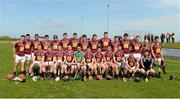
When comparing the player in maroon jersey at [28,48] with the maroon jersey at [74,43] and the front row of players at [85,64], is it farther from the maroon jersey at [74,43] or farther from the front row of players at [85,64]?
the maroon jersey at [74,43]

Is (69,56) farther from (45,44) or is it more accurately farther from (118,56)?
(118,56)

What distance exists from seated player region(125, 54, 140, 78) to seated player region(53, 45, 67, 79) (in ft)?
10.3

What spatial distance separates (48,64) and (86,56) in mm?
1949

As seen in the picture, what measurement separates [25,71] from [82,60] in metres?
3.56

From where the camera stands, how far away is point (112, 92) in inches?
680

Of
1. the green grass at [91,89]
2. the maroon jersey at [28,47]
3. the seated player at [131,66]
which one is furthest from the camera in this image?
the maroon jersey at [28,47]

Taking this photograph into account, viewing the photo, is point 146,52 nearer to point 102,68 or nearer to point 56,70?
point 102,68

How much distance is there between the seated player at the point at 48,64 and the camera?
20194 millimetres

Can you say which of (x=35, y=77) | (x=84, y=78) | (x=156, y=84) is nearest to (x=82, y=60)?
(x=84, y=78)

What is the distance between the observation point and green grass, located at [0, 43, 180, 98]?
54.7 feet

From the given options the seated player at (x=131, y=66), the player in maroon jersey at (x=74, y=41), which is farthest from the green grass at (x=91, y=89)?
the player in maroon jersey at (x=74, y=41)

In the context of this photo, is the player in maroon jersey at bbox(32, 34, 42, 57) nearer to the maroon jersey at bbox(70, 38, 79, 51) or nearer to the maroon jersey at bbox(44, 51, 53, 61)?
the maroon jersey at bbox(44, 51, 53, 61)

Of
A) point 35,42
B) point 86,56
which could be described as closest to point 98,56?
point 86,56

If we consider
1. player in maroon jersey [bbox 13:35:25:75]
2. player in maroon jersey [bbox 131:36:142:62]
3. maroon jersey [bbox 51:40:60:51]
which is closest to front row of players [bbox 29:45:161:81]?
maroon jersey [bbox 51:40:60:51]
